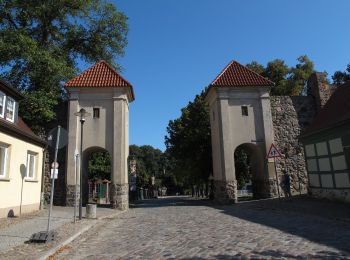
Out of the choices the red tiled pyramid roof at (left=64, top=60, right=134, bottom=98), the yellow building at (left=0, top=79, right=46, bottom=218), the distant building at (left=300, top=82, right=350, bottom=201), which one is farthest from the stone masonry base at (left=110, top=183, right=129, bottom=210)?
the distant building at (left=300, top=82, right=350, bottom=201)

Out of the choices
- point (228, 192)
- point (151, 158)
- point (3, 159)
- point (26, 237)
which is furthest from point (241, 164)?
point (151, 158)

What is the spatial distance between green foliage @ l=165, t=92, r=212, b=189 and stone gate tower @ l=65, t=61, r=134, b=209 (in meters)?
12.0

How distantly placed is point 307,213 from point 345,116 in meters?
5.68

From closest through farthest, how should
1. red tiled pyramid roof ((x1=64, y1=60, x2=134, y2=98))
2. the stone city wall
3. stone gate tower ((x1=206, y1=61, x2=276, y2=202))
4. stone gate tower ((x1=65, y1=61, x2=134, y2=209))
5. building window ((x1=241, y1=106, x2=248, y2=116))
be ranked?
stone gate tower ((x1=65, y1=61, x2=134, y2=209)) < red tiled pyramid roof ((x1=64, y1=60, x2=134, y2=98)) < stone gate tower ((x1=206, y1=61, x2=276, y2=202)) < building window ((x1=241, y1=106, x2=248, y2=116)) < the stone city wall

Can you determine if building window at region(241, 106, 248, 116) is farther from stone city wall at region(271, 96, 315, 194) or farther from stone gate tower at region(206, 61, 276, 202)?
stone city wall at region(271, 96, 315, 194)

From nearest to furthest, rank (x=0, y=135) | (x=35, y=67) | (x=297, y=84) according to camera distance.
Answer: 1. (x=0, y=135)
2. (x=35, y=67)
3. (x=297, y=84)

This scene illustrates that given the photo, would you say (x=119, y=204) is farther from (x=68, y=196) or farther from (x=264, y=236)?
(x=264, y=236)

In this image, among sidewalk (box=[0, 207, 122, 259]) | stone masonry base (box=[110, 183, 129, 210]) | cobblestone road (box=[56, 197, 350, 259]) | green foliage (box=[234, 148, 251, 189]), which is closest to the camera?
cobblestone road (box=[56, 197, 350, 259])

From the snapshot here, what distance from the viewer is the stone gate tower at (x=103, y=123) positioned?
84.0ft

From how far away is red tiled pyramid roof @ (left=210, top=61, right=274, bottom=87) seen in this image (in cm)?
2861

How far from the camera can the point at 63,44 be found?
33.6 meters

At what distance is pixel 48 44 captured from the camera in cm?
3238

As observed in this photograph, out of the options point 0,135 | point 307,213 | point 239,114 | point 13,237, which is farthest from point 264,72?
point 13,237

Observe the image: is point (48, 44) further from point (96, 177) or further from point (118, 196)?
point (96, 177)
